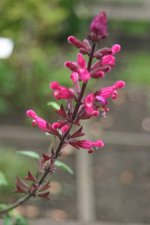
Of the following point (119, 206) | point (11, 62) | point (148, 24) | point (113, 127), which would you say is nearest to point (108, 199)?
point (119, 206)

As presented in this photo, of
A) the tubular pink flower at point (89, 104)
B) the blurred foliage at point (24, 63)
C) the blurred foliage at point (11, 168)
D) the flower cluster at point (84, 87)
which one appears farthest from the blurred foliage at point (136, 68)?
the tubular pink flower at point (89, 104)

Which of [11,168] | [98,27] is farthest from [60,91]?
[11,168]

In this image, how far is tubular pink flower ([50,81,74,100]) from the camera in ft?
5.25

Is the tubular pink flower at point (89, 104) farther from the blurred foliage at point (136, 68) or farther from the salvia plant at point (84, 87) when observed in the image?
the blurred foliage at point (136, 68)

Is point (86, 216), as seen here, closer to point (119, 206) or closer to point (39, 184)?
point (119, 206)

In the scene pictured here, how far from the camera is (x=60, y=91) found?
162cm

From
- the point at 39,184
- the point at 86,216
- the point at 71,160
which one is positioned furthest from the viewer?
the point at 71,160

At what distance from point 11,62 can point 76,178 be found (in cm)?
189

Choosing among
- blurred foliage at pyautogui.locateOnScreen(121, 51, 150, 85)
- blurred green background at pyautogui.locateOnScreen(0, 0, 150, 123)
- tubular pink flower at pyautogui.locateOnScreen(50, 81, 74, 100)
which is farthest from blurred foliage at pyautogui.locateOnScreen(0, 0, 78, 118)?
tubular pink flower at pyautogui.locateOnScreen(50, 81, 74, 100)

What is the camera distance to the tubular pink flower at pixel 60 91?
160 cm

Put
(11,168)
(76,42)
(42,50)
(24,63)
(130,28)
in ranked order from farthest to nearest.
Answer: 1. (130,28)
2. (42,50)
3. (24,63)
4. (11,168)
5. (76,42)

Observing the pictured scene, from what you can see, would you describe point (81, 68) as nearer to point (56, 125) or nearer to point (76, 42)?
point (76, 42)

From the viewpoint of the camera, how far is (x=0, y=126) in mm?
5320

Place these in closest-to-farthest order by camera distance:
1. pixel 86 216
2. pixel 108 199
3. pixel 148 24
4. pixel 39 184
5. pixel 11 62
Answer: pixel 39 184
pixel 86 216
pixel 108 199
pixel 11 62
pixel 148 24
